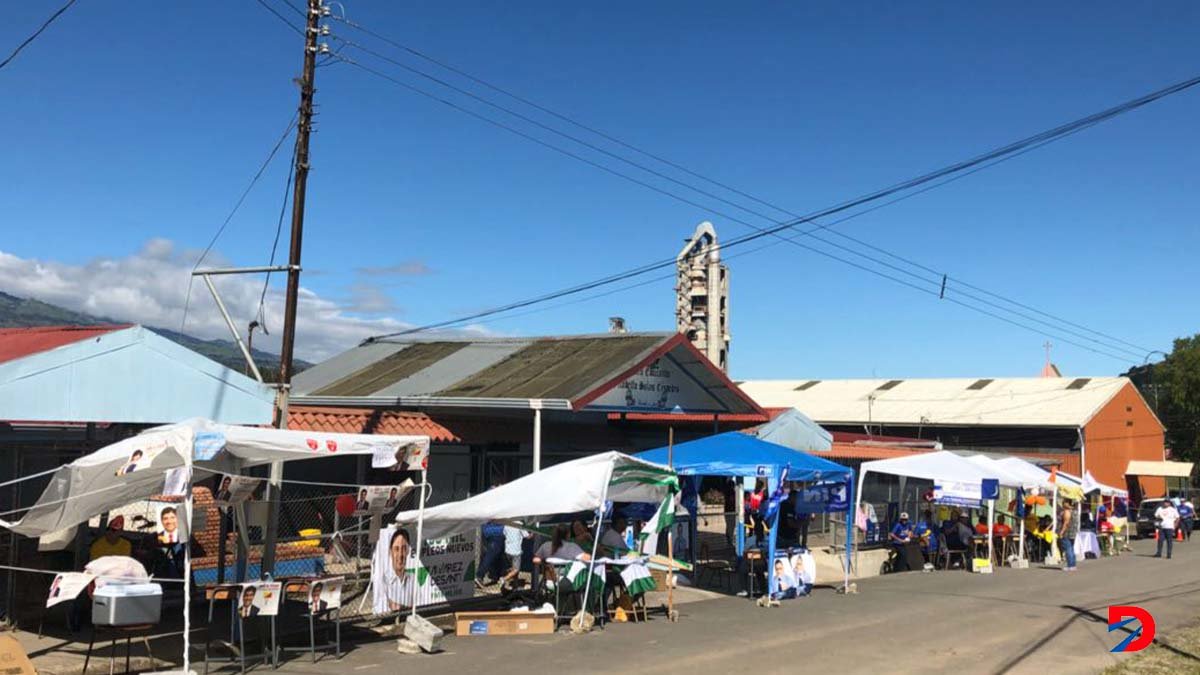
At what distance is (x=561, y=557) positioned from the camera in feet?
45.8

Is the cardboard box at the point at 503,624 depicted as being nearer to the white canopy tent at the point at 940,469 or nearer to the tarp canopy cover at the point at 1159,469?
the white canopy tent at the point at 940,469

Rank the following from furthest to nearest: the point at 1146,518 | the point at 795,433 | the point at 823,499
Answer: the point at 1146,518, the point at 795,433, the point at 823,499

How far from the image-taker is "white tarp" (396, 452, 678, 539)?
1323 centimetres

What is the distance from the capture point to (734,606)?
1602 cm

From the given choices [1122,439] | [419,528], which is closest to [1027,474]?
[419,528]

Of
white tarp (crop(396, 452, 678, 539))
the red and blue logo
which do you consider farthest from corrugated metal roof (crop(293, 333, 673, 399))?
the red and blue logo

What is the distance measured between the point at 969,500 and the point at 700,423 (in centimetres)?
793

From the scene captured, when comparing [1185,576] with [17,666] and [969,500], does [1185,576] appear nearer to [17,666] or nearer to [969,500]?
[969,500]

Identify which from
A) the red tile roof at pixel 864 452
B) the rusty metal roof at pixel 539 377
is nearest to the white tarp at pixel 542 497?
the rusty metal roof at pixel 539 377

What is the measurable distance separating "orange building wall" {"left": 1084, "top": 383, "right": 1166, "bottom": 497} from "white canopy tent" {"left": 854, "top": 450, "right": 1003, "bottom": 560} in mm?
26163

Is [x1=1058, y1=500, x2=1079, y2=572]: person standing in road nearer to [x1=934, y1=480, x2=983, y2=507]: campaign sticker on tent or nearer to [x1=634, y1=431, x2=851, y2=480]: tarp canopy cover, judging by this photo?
[x1=934, y1=480, x2=983, y2=507]: campaign sticker on tent

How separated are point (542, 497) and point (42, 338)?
22.2 feet

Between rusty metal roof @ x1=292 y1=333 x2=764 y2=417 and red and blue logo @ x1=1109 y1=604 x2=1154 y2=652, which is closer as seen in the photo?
red and blue logo @ x1=1109 y1=604 x2=1154 y2=652

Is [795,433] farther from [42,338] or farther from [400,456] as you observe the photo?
[42,338]
